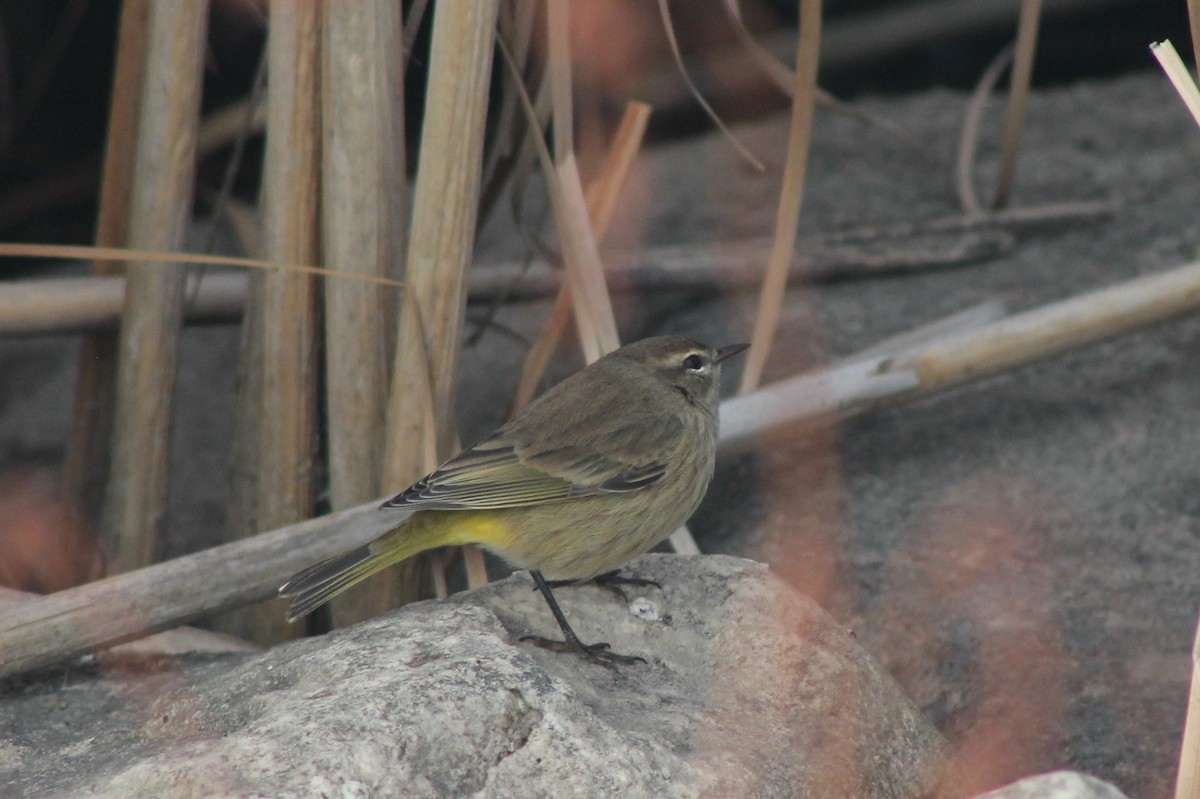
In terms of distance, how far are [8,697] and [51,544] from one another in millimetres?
1311

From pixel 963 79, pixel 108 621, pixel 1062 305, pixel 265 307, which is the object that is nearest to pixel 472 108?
pixel 265 307

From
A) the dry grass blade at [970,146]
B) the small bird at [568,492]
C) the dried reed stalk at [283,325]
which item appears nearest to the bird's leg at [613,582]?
the small bird at [568,492]

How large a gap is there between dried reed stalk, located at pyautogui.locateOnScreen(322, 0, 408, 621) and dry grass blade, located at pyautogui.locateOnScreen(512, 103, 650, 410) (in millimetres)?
443

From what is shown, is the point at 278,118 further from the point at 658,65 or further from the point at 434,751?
the point at 658,65

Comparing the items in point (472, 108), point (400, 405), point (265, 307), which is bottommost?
point (400, 405)

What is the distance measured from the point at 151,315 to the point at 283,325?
417mm

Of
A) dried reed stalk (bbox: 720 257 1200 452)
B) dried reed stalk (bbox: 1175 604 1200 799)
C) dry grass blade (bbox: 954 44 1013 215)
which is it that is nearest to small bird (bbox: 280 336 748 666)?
dried reed stalk (bbox: 720 257 1200 452)

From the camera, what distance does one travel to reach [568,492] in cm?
324

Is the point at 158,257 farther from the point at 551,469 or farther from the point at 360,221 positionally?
the point at 551,469

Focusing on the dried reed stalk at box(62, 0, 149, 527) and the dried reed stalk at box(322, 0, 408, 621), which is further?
the dried reed stalk at box(62, 0, 149, 527)

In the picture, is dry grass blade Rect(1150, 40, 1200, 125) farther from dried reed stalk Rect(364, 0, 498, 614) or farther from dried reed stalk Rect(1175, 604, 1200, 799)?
dried reed stalk Rect(364, 0, 498, 614)

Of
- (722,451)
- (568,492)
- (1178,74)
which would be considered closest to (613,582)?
(568,492)

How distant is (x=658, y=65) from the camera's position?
678cm

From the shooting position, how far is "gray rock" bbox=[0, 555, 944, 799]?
213 centimetres
